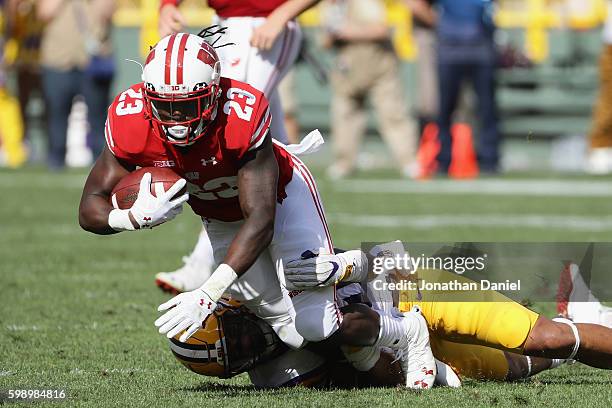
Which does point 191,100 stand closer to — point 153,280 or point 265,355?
point 265,355

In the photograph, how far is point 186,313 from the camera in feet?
14.0

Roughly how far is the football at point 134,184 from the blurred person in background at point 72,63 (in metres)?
10.5

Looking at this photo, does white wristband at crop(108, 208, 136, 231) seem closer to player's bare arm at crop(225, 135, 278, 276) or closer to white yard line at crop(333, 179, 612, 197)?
player's bare arm at crop(225, 135, 278, 276)

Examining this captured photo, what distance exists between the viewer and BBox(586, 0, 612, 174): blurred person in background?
14.7 meters

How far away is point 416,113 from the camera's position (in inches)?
732

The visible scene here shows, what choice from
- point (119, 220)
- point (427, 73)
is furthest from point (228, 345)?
point (427, 73)

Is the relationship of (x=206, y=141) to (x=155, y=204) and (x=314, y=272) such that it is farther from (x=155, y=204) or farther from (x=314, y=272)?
(x=314, y=272)

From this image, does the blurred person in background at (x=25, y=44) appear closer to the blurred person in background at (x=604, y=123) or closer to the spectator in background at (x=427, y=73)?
the spectator in background at (x=427, y=73)

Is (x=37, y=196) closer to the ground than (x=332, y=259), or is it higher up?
closer to the ground

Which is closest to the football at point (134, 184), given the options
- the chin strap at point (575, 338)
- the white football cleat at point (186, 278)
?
the chin strap at point (575, 338)

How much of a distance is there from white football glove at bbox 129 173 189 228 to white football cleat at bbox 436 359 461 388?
3.88 ft

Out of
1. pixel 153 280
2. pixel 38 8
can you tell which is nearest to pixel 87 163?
pixel 38 8

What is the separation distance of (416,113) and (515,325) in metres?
14.0

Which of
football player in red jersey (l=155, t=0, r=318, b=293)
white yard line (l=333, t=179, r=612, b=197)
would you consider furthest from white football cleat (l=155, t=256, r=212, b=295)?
white yard line (l=333, t=179, r=612, b=197)
